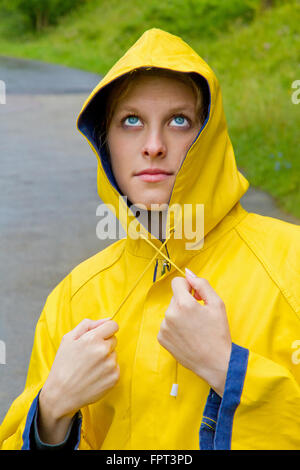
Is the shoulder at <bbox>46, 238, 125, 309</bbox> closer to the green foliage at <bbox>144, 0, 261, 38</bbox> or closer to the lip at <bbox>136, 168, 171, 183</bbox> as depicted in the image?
the lip at <bbox>136, 168, 171, 183</bbox>

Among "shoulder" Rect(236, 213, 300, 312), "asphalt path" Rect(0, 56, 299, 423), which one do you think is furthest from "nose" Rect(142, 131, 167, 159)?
"asphalt path" Rect(0, 56, 299, 423)

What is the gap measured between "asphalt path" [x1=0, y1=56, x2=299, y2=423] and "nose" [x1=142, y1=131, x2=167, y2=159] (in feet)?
7.42

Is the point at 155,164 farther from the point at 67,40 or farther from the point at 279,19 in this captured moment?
the point at 67,40

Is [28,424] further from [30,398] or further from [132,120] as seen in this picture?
[132,120]

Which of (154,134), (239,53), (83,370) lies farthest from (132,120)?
(239,53)

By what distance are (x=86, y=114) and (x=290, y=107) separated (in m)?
6.63

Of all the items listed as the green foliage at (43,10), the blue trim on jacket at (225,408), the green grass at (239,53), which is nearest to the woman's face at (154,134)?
the blue trim on jacket at (225,408)

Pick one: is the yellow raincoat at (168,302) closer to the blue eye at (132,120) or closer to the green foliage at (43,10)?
the blue eye at (132,120)

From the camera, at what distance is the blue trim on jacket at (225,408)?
5.22 ft

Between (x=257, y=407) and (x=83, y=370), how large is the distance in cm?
41

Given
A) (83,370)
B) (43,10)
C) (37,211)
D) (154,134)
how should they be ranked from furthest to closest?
(43,10) < (37,211) < (154,134) < (83,370)

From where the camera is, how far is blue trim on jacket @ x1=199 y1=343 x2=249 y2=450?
159 cm

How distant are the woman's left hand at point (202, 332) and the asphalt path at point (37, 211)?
2.27m

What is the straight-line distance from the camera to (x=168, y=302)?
1.88m
